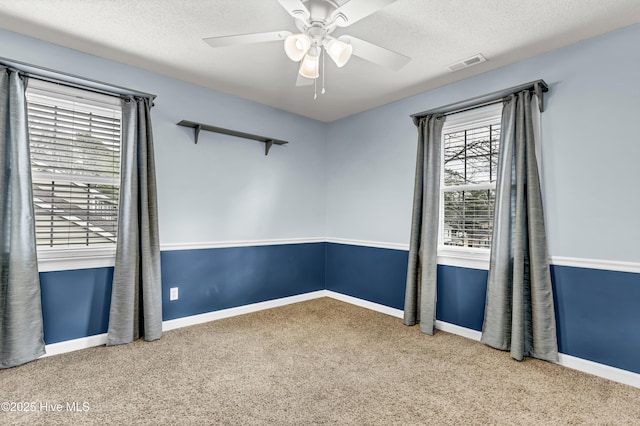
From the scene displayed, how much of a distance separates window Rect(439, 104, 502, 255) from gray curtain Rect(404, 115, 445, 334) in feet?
0.53

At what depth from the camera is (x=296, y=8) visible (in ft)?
5.43

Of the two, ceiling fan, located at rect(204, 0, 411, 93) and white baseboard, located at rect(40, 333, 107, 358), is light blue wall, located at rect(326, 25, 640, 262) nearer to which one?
ceiling fan, located at rect(204, 0, 411, 93)

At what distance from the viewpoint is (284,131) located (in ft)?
13.4

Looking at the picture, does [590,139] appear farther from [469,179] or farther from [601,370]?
[601,370]

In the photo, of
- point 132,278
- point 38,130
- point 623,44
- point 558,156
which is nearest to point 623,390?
point 558,156

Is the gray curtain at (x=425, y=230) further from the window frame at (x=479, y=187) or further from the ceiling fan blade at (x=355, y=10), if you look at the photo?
the ceiling fan blade at (x=355, y=10)

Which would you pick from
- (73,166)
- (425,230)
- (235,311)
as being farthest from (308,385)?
(73,166)

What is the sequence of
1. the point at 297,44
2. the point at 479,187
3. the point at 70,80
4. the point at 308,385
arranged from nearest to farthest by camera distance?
the point at 297,44 < the point at 308,385 < the point at 70,80 < the point at 479,187

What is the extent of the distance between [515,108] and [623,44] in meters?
0.72

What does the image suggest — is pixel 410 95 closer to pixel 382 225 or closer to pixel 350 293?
pixel 382 225

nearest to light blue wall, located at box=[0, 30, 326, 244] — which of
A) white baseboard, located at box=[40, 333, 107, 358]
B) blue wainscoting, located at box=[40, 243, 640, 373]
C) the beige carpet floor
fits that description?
blue wainscoting, located at box=[40, 243, 640, 373]

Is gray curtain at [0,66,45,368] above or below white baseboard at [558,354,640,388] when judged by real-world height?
above

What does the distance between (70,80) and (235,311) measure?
101 inches

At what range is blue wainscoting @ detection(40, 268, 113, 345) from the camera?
2537 mm
